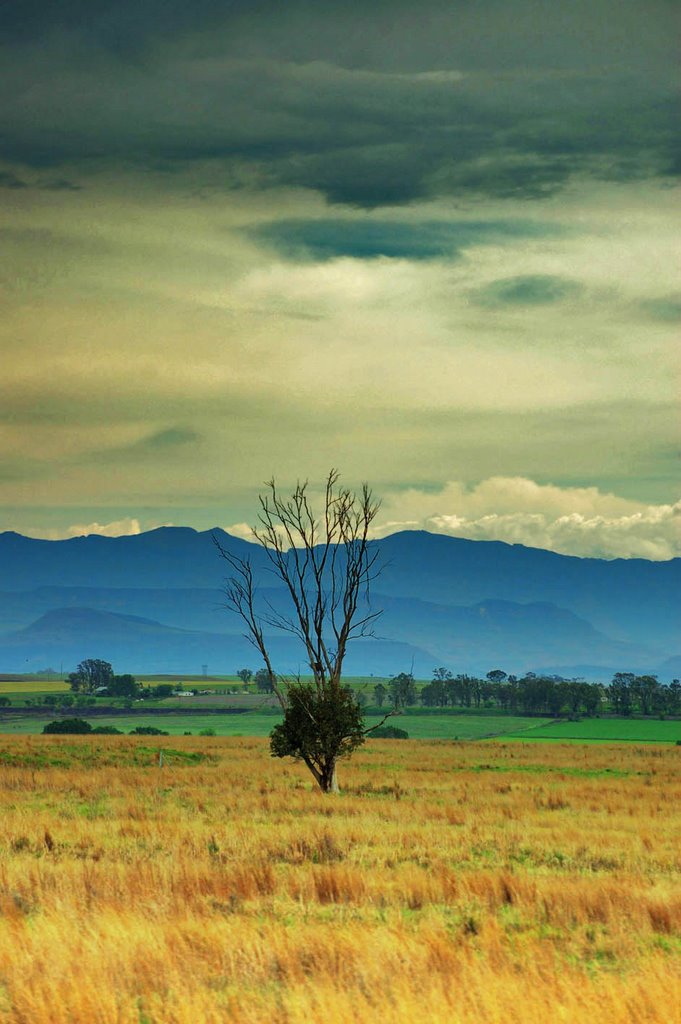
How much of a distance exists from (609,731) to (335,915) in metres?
119

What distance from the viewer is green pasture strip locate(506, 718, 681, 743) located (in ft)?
356

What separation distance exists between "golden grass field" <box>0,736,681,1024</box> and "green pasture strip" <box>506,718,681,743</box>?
287 feet

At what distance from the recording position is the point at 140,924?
10.6 metres

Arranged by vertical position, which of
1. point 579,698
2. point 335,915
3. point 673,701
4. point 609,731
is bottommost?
point 609,731

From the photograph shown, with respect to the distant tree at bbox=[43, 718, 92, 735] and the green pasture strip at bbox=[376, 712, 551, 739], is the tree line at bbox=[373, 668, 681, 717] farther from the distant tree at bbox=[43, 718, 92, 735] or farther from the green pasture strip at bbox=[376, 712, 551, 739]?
the distant tree at bbox=[43, 718, 92, 735]

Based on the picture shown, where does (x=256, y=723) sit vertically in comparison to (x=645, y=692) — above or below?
below

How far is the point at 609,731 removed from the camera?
405ft

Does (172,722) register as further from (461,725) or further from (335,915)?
(335,915)

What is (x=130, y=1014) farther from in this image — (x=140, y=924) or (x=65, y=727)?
(x=65, y=727)

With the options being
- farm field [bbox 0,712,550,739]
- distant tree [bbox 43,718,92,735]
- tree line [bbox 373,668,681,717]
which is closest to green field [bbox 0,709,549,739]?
farm field [bbox 0,712,550,739]

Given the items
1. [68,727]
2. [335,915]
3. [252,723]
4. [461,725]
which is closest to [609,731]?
[461,725]

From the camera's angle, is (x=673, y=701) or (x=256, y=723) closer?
(x=256, y=723)

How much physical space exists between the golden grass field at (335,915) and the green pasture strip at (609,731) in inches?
3444

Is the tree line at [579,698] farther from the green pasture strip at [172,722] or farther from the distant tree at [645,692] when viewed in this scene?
the green pasture strip at [172,722]
